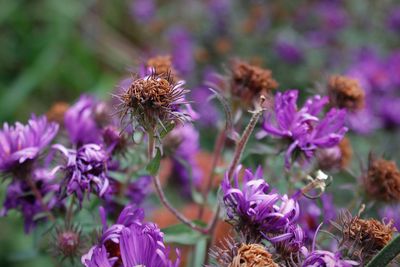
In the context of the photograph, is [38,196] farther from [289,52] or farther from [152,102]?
[289,52]

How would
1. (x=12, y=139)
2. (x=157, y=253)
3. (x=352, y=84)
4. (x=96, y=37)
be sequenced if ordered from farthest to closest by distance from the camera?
(x=96, y=37)
(x=352, y=84)
(x=12, y=139)
(x=157, y=253)

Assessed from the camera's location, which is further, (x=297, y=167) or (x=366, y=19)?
(x=366, y=19)

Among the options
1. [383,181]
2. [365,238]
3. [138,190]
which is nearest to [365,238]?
[365,238]

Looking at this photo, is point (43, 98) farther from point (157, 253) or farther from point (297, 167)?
point (157, 253)

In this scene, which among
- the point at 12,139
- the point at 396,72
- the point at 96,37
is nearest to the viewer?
the point at 12,139

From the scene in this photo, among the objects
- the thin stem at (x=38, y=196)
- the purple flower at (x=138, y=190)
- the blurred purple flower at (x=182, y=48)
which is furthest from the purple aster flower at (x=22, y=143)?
the blurred purple flower at (x=182, y=48)

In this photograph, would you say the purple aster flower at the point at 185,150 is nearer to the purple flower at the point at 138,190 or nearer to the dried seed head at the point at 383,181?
the purple flower at the point at 138,190

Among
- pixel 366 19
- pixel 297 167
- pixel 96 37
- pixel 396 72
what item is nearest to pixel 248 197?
pixel 297 167
